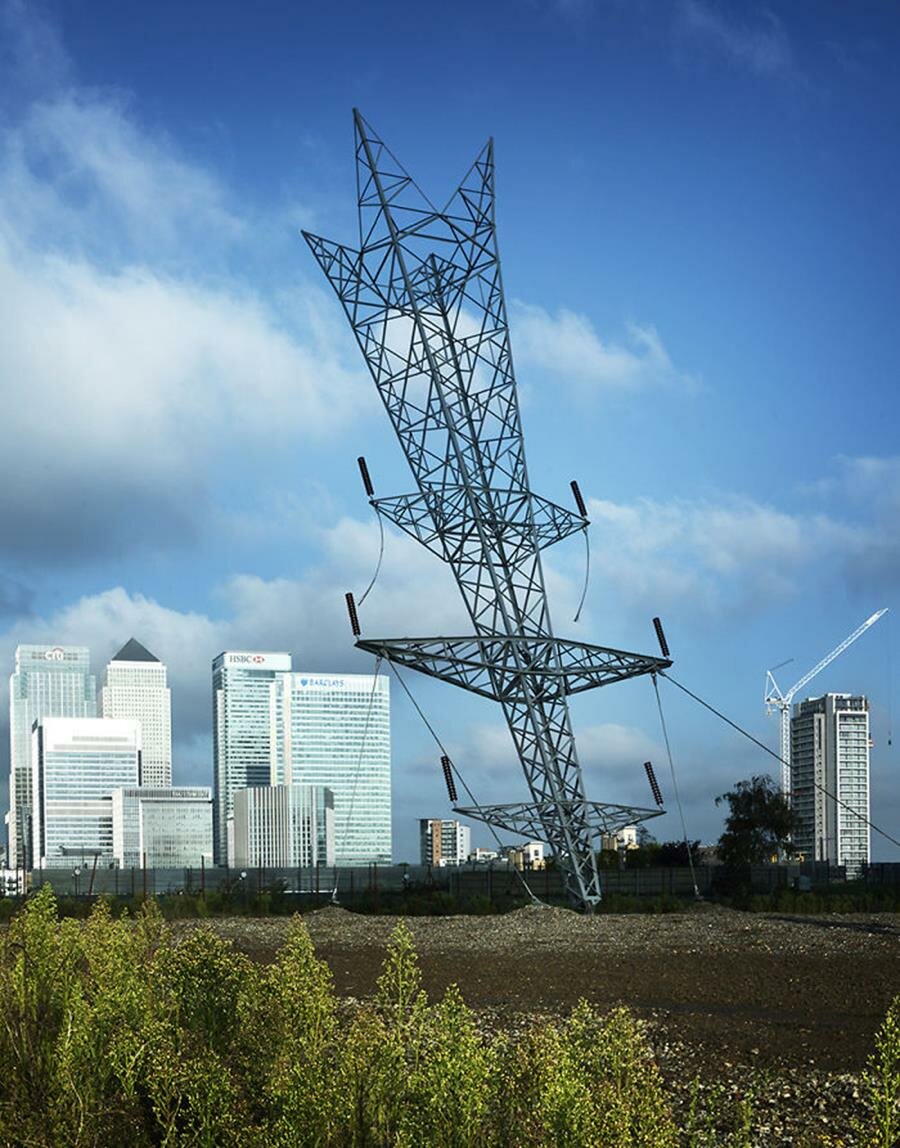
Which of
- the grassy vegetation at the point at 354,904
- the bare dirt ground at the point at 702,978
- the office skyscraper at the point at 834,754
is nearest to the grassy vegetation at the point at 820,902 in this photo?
the grassy vegetation at the point at 354,904

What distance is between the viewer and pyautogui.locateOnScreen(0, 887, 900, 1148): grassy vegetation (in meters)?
5.48

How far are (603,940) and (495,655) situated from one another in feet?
23.9

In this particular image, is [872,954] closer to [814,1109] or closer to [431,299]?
[814,1109]

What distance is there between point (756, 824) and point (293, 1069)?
41686 millimetres

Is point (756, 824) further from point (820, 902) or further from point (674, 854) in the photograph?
point (820, 902)

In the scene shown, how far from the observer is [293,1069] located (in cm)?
616

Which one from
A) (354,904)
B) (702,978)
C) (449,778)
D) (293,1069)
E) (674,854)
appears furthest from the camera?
(674,854)

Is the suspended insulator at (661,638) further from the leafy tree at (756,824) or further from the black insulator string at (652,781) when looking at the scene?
the leafy tree at (756,824)

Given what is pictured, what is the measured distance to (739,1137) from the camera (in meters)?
5.38

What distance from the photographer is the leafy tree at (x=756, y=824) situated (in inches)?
1810

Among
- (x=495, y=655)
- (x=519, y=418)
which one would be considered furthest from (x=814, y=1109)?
(x=519, y=418)

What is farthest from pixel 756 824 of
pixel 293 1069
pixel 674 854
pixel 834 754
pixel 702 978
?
pixel 834 754

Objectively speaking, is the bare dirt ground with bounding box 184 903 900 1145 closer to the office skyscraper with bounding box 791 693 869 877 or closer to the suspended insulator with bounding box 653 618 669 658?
the suspended insulator with bounding box 653 618 669 658

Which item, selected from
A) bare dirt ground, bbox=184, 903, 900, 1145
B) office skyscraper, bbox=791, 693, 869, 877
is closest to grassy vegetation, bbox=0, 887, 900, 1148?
bare dirt ground, bbox=184, 903, 900, 1145
